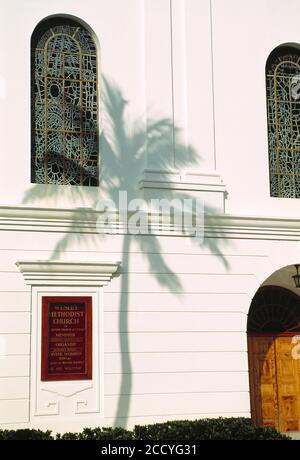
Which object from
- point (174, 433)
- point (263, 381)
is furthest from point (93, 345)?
point (263, 381)

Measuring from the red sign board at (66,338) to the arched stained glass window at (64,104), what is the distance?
2.15 metres

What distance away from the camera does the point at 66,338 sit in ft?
41.8

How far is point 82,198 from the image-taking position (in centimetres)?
1337

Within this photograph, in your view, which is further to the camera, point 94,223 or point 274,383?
point 274,383

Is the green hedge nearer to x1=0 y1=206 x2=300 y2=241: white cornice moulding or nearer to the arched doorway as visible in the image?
the arched doorway

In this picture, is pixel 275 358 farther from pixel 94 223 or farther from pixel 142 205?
pixel 94 223

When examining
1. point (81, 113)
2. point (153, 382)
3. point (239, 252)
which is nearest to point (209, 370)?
point (153, 382)

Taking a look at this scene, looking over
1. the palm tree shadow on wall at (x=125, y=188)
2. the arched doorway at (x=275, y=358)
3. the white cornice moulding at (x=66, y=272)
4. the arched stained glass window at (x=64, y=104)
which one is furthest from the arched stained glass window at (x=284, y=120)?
the white cornice moulding at (x=66, y=272)

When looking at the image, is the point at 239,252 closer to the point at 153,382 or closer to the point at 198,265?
the point at 198,265

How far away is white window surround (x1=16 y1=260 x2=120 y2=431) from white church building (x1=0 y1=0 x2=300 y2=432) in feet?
0.07

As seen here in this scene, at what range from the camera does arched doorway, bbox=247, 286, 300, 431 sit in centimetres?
1506

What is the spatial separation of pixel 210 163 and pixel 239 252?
168cm

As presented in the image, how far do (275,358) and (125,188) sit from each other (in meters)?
4.69

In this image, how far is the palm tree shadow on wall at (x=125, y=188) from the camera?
1305cm
